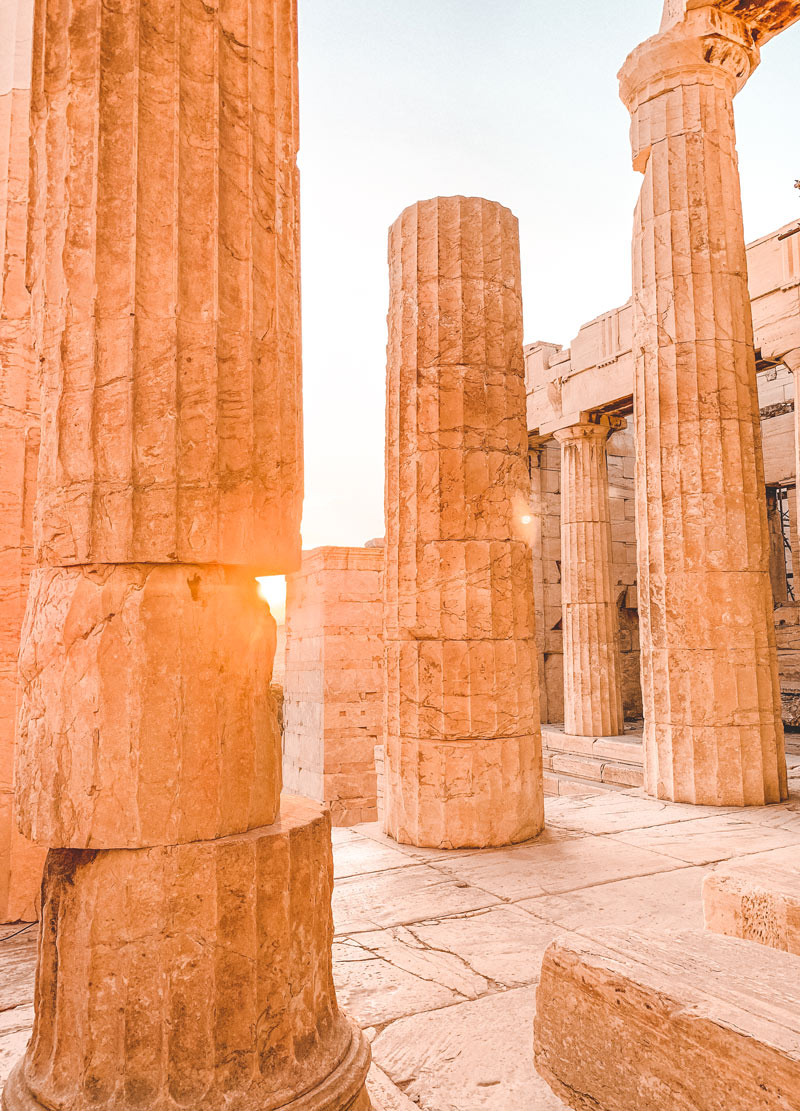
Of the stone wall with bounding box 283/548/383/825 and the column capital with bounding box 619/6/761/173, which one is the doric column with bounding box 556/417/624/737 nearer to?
the stone wall with bounding box 283/548/383/825

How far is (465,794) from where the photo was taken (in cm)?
552

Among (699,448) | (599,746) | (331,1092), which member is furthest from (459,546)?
(599,746)

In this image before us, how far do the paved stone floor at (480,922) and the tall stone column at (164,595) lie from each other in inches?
25.6

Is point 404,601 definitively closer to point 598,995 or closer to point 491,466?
point 491,466

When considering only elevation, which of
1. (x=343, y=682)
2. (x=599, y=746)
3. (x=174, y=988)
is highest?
(x=343, y=682)

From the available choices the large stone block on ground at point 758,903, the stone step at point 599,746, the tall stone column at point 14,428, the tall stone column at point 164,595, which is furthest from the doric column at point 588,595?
the tall stone column at point 164,595

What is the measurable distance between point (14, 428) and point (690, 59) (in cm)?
722

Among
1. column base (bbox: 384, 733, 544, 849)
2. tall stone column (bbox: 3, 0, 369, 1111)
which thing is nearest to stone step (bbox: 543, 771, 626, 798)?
column base (bbox: 384, 733, 544, 849)

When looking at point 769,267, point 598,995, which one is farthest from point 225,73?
point 769,267

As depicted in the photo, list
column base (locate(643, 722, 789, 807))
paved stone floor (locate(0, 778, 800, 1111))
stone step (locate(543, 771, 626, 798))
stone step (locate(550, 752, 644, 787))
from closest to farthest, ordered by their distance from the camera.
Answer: paved stone floor (locate(0, 778, 800, 1111)), column base (locate(643, 722, 789, 807)), stone step (locate(550, 752, 644, 787)), stone step (locate(543, 771, 626, 798))

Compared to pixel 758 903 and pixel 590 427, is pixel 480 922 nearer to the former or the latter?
pixel 758 903

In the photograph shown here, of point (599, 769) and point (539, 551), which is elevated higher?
point (539, 551)

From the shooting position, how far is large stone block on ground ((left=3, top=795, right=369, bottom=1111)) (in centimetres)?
194

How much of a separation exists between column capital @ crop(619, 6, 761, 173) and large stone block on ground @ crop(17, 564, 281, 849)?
7.71 metres
